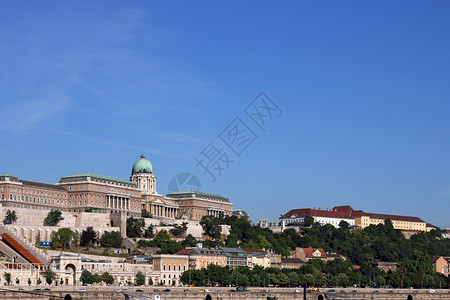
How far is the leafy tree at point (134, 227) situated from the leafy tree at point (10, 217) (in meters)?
20.7

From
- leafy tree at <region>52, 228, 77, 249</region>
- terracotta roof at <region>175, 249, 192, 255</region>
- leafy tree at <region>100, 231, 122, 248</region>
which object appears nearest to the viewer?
leafy tree at <region>52, 228, 77, 249</region>

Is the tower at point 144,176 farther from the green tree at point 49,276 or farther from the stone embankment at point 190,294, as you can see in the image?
the green tree at point 49,276

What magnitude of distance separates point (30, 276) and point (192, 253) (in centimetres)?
3132

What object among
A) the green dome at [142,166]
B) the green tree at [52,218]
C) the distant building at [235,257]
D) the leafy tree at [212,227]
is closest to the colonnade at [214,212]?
the green dome at [142,166]

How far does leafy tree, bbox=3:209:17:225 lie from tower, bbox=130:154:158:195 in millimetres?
45970

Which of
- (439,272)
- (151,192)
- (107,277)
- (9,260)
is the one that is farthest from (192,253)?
(439,272)

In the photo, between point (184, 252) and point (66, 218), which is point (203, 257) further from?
point (66, 218)

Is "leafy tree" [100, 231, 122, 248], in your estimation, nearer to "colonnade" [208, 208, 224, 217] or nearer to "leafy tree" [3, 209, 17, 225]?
"leafy tree" [3, 209, 17, 225]

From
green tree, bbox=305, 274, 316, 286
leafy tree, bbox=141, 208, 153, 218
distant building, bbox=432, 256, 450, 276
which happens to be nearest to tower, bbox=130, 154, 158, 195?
leafy tree, bbox=141, 208, 153, 218

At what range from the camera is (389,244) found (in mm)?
167750

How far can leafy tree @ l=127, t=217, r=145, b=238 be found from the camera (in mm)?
127438

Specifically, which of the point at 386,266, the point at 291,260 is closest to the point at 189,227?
the point at 291,260

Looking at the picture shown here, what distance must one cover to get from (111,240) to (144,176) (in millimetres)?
41457

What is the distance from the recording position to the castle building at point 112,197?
12738cm
